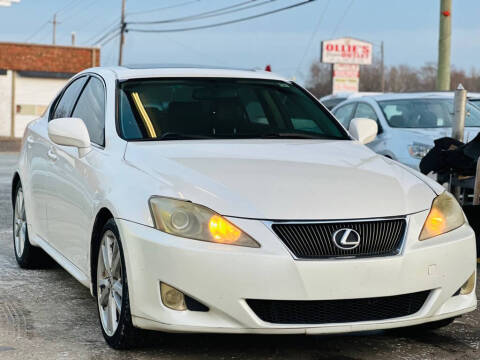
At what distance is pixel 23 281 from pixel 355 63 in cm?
5263

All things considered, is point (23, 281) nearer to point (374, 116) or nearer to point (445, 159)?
point (445, 159)

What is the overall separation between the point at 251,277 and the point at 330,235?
418 millimetres

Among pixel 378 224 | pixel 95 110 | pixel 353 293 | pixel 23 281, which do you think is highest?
pixel 95 110

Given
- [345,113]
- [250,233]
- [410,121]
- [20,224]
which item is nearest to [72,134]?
[250,233]

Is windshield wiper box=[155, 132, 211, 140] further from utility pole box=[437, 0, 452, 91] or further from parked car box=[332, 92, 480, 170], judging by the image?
utility pole box=[437, 0, 452, 91]

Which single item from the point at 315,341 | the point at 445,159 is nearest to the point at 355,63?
the point at 445,159

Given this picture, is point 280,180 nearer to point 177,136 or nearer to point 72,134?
point 177,136

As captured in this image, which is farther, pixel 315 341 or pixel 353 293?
pixel 315 341

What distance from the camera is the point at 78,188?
5.40m

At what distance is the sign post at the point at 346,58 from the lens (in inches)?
2178

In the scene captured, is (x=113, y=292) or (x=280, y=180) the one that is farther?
(x=113, y=292)

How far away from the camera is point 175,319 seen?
14.0 feet

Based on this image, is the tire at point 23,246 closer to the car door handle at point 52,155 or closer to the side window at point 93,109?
the car door handle at point 52,155

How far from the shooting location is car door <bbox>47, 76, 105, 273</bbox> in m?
5.26
